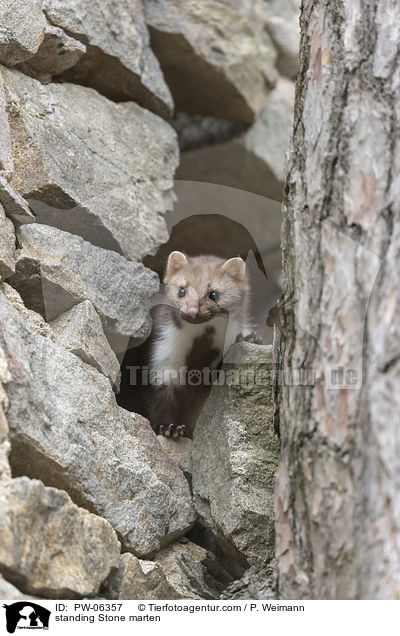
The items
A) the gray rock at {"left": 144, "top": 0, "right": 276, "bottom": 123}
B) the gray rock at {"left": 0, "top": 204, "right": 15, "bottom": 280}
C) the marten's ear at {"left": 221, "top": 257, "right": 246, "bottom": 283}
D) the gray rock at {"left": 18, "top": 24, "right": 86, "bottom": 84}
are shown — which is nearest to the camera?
the gray rock at {"left": 0, "top": 204, "right": 15, "bottom": 280}

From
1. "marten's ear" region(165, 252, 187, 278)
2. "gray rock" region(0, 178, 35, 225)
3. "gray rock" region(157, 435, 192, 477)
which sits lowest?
"gray rock" region(157, 435, 192, 477)

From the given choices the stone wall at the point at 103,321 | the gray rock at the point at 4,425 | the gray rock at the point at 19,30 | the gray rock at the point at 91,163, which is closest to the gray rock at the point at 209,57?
the stone wall at the point at 103,321

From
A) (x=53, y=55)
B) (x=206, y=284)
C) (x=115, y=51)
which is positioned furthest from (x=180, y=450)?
(x=115, y=51)

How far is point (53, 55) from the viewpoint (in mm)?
4566

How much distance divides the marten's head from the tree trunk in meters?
1.69

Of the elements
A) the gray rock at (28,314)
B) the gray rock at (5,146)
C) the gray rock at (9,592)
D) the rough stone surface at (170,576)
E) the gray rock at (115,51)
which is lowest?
the rough stone surface at (170,576)

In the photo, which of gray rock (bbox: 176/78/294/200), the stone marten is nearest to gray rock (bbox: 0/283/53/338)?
the stone marten

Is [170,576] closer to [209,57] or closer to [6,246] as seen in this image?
[6,246]

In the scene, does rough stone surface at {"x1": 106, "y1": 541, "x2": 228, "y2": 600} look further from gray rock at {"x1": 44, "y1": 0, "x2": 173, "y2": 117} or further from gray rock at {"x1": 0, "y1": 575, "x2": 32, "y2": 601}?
gray rock at {"x1": 44, "y1": 0, "x2": 173, "y2": 117}

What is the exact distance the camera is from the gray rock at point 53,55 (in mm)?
4480

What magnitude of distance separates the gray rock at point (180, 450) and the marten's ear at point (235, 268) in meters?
1.19

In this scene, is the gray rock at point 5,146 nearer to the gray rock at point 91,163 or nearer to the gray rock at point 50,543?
the gray rock at point 91,163

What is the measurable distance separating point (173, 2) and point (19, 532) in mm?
4689

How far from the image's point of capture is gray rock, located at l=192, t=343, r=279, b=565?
139 inches
